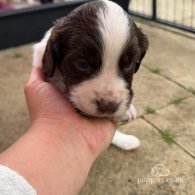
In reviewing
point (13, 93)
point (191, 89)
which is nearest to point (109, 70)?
point (191, 89)

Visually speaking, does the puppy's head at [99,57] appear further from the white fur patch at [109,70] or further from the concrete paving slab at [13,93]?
the concrete paving slab at [13,93]

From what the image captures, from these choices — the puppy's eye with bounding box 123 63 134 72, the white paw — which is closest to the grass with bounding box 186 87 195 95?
the white paw

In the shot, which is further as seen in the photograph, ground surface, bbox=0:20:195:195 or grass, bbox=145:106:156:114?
grass, bbox=145:106:156:114

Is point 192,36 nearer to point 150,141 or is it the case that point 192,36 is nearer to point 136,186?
point 150,141

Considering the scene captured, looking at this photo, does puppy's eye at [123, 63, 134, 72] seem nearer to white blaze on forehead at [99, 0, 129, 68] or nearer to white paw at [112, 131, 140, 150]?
white blaze on forehead at [99, 0, 129, 68]

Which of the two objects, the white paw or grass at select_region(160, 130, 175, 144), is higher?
the white paw

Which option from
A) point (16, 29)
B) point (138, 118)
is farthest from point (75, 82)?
point (16, 29)

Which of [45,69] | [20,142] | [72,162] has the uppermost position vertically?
[45,69]

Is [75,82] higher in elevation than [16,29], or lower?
higher
